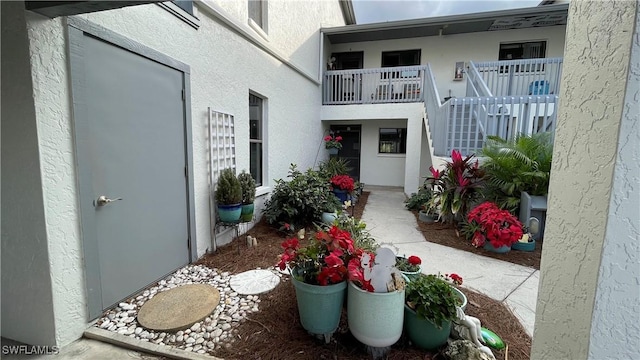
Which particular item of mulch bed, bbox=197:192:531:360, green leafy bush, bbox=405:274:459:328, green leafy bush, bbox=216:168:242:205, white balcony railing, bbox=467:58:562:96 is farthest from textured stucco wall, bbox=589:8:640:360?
white balcony railing, bbox=467:58:562:96

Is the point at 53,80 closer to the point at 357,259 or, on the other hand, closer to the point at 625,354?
the point at 357,259

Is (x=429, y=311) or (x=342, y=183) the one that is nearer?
(x=429, y=311)

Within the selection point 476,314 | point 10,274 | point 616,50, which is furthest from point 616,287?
point 10,274

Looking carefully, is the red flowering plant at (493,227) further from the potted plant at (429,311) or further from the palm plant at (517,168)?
the potted plant at (429,311)

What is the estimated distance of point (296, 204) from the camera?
471 centimetres

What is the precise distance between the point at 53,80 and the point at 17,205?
922 mm

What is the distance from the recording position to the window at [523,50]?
8789 mm

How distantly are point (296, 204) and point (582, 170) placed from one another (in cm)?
402

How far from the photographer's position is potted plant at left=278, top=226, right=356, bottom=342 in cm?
193

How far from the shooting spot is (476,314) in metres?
2.40

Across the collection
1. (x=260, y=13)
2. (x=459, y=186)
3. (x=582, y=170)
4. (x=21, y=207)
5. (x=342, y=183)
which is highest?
(x=260, y=13)

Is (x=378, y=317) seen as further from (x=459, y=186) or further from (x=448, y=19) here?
(x=448, y=19)

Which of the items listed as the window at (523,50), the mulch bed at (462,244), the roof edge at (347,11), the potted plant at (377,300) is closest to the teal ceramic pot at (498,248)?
the mulch bed at (462,244)

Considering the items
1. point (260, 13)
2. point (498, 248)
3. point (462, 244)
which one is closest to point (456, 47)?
point (260, 13)
